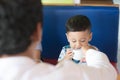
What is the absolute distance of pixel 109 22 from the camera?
1.42 m

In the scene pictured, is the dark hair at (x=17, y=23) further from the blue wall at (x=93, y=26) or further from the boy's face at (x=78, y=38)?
the blue wall at (x=93, y=26)

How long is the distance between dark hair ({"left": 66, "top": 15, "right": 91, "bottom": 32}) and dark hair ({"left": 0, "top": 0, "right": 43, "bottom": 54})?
32.1 inches

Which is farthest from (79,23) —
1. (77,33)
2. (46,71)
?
(46,71)

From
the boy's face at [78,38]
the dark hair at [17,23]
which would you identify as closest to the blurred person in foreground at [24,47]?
the dark hair at [17,23]

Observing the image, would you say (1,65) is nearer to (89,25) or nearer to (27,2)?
(27,2)

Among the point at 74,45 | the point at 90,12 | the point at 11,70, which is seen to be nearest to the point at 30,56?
the point at 11,70

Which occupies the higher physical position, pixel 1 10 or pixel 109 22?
pixel 1 10

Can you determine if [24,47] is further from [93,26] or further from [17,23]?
[93,26]

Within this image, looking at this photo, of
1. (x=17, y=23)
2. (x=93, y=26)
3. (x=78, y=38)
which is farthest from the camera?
(x=93, y=26)

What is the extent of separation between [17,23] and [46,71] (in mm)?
138

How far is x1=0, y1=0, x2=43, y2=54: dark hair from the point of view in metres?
0.51

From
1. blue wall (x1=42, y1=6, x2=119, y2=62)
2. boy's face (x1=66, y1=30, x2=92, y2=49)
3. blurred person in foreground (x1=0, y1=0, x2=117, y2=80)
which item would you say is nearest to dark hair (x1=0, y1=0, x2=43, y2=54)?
blurred person in foreground (x1=0, y1=0, x2=117, y2=80)

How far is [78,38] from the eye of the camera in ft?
4.38

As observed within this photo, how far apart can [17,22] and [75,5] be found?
94cm
